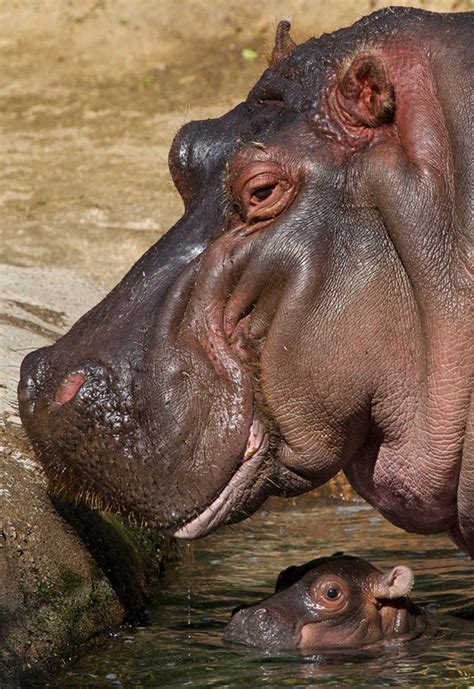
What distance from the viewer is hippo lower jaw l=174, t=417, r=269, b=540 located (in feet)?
15.3

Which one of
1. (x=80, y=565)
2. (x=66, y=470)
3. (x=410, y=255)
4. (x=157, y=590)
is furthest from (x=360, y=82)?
(x=157, y=590)

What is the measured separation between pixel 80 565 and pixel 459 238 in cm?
192

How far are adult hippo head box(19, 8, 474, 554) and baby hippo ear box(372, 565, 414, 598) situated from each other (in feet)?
3.20

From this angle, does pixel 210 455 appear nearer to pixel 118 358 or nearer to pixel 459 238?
pixel 118 358

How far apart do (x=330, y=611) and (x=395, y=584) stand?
10.6 inches

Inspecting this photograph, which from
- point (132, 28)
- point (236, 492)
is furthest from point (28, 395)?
point (132, 28)

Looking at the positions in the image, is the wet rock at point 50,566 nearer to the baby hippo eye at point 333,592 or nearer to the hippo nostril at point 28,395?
the hippo nostril at point 28,395

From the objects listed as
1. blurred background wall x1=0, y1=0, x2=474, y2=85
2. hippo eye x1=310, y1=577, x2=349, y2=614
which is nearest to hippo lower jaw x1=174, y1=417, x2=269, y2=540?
hippo eye x1=310, y1=577, x2=349, y2=614

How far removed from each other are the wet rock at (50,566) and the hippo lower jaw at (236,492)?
64 centimetres

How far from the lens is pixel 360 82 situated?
450 centimetres

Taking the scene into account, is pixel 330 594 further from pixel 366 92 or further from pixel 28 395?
pixel 366 92

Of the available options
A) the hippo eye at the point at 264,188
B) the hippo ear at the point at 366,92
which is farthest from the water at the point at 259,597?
the hippo ear at the point at 366,92

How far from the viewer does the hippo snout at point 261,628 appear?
553 cm

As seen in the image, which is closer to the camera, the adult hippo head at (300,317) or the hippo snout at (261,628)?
the adult hippo head at (300,317)
